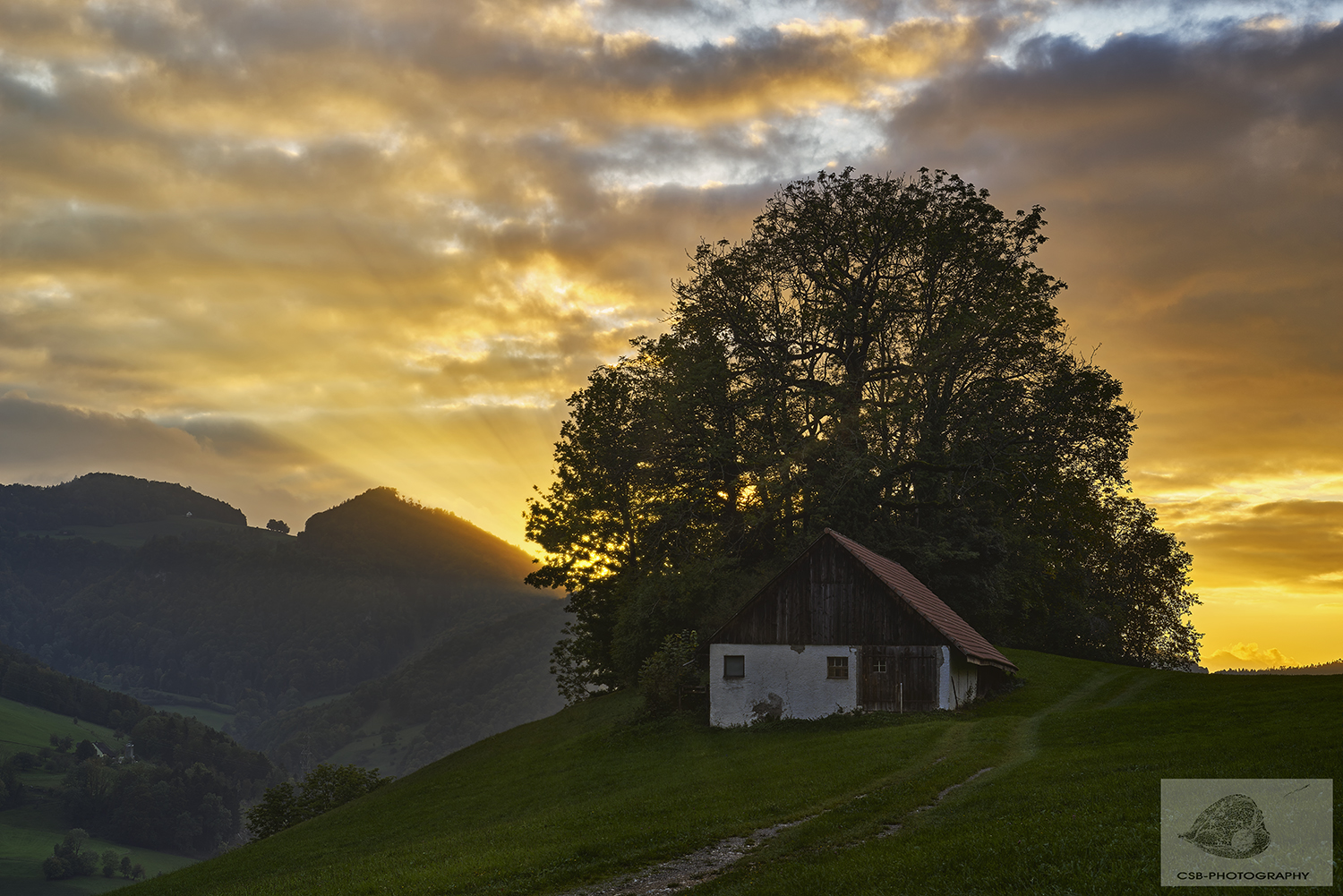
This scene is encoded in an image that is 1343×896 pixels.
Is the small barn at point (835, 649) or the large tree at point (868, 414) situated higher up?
the large tree at point (868, 414)

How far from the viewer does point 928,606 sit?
42.4 metres

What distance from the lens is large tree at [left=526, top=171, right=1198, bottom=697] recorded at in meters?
51.1

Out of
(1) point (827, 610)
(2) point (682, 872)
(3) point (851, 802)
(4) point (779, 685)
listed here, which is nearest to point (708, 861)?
(2) point (682, 872)

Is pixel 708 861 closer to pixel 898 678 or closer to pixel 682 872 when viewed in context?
pixel 682 872

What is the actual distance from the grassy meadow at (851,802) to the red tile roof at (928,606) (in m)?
2.44

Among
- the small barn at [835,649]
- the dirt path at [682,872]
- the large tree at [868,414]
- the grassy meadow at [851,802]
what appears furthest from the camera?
the large tree at [868,414]

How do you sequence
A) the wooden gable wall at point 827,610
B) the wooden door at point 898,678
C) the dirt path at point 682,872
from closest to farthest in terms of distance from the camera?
the dirt path at point 682,872, the wooden door at point 898,678, the wooden gable wall at point 827,610

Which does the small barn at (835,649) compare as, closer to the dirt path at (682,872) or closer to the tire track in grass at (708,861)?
the tire track in grass at (708,861)

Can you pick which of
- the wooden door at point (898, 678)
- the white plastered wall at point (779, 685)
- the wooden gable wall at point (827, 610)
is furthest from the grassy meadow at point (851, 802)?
the wooden gable wall at point (827, 610)

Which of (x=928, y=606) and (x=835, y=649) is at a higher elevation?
(x=928, y=606)

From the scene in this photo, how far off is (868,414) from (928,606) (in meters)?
12.3

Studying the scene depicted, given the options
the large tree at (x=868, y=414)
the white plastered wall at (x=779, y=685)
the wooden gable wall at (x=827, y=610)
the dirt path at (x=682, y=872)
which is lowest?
the dirt path at (x=682, y=872)

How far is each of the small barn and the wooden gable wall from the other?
0.13 ft

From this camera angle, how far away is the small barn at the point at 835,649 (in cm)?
3891
